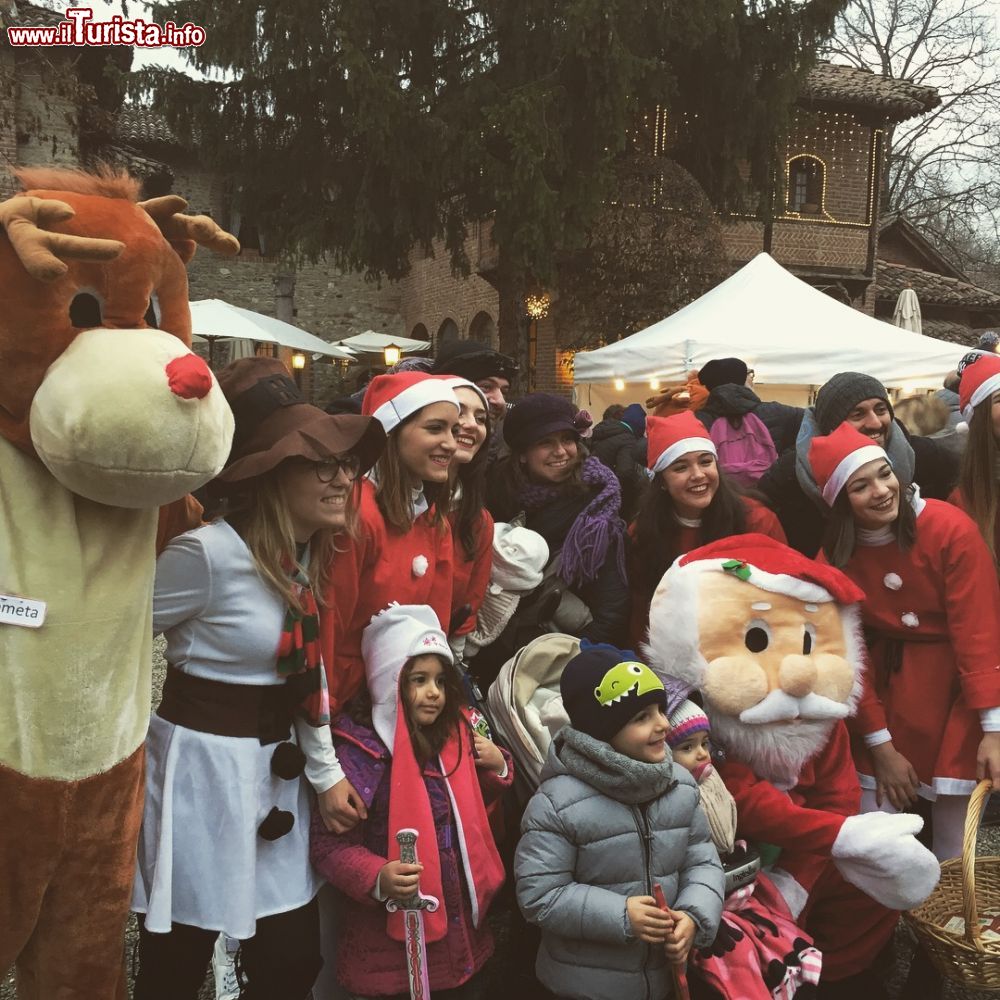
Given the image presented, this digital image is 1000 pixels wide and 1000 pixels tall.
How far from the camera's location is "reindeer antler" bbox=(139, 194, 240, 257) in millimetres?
2107

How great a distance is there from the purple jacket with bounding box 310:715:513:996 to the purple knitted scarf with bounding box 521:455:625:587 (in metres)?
0.98

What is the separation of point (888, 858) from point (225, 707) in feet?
5.81

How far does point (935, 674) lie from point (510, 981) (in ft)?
5.50

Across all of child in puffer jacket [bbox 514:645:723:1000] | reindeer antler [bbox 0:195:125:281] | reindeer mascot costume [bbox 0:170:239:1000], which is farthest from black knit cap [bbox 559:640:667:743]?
reindeer antler [bbox 0:195:125:281]

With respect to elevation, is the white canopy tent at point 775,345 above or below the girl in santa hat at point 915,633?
above

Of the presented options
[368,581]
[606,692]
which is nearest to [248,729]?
[368,581]

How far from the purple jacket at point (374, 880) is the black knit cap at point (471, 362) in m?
1.56

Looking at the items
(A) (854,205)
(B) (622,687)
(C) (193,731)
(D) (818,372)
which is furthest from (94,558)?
(A) (854,205)

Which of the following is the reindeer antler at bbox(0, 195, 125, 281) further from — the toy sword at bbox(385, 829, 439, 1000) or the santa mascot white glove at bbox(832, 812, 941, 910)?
the santa mascot white glove at bbox(832, 812, 941, 910)

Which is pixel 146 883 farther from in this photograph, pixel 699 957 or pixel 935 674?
pixel 935 674

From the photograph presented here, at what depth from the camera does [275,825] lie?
91.0 inches

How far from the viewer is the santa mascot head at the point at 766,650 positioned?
8.64ft

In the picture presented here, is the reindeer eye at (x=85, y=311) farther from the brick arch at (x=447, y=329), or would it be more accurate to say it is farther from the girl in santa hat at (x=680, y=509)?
the brick arch at (x=447, y=329)

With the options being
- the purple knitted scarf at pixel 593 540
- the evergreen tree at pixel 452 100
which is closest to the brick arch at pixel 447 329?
the evergreen tree at pixel 452 100
